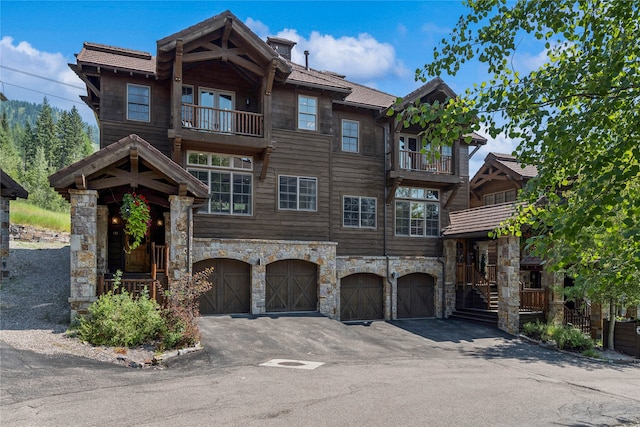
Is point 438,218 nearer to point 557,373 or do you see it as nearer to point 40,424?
point 557,373

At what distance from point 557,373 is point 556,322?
6292 mm

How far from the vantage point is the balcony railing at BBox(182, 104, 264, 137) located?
1670 cm

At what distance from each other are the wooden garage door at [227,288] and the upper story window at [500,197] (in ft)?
47.4

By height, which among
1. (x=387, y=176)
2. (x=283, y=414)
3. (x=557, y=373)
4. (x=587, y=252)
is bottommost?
(x=557, y=373)

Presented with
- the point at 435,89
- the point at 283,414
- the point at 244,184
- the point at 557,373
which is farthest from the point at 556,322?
the point at 283,414

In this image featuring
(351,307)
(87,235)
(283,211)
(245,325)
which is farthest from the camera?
(351,307)

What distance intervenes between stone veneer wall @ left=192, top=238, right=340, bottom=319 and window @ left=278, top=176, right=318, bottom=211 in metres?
1.45

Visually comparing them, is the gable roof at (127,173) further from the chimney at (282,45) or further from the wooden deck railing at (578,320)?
the wooden deck railing at (578,320)

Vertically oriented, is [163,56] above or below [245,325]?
above

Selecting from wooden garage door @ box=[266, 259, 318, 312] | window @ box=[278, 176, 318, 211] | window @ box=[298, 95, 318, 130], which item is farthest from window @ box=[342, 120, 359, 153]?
wooden garage door @ box=[266, 259, 318, 312]

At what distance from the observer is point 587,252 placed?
23.7 ft

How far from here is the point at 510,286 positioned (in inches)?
703

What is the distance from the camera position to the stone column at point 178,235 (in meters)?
12.9

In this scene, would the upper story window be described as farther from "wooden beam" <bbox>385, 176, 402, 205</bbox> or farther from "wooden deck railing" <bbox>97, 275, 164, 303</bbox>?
"wooden deck railing" <bbox>97, 275, 164, 303</bbox>
